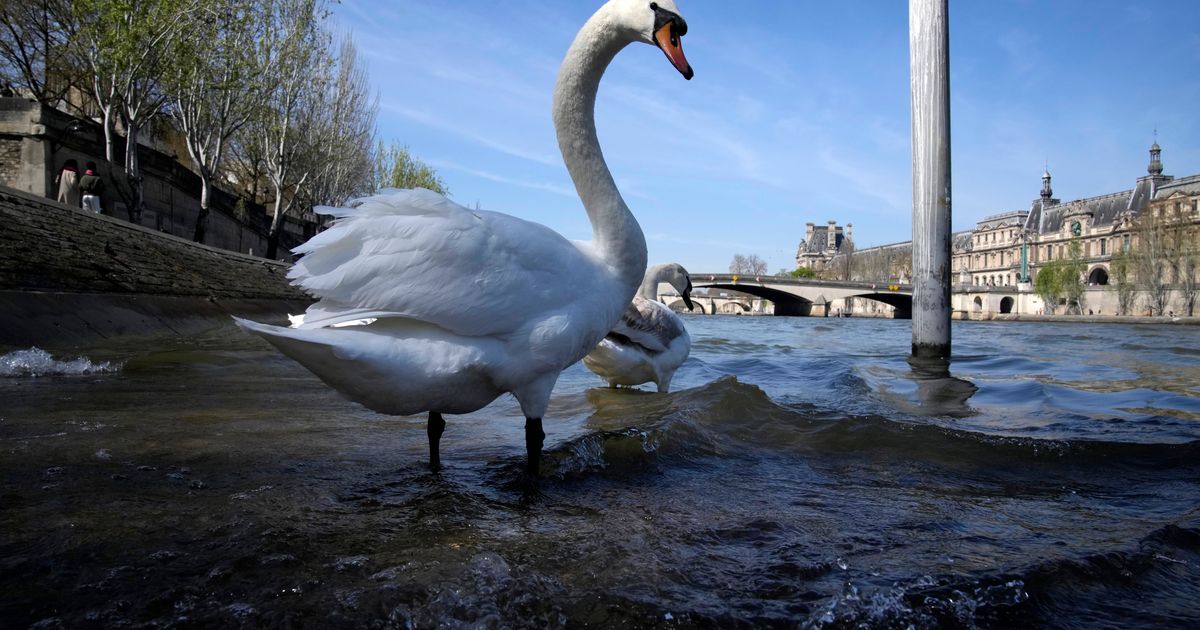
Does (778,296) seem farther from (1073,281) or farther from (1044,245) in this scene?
(1044,245)

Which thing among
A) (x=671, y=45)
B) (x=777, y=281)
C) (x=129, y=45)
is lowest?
(x=671, y=45)

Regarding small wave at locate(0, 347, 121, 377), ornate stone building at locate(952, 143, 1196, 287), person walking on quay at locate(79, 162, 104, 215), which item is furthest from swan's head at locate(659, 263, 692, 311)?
ornate stone building at locate(952, 143, 1196, 287)

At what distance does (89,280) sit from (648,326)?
7.21m

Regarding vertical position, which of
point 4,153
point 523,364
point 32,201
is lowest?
point 523,364

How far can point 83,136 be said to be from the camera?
19312 millimetres

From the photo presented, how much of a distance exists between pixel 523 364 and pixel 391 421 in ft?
6.77

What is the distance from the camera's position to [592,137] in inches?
127

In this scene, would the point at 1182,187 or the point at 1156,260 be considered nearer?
the point at 1156,260

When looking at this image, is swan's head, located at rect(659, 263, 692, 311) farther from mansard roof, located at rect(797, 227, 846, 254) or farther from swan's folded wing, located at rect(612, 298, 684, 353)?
mansard roof, located at rect(797, 227, 846, 254)

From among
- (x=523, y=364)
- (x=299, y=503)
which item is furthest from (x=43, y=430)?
(x=523, y=364)

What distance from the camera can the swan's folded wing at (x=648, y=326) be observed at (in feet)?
20.0

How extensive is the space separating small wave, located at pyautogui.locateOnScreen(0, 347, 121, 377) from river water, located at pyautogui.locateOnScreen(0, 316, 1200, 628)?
443 mm

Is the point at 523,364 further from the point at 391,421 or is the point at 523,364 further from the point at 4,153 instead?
the point at 4,153

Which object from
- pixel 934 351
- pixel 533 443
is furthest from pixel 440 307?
pixel 934 351
